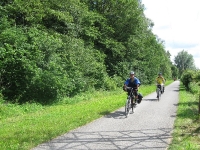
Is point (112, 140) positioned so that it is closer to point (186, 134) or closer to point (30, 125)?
point (186, 134)

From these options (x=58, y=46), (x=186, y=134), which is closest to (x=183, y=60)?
(x=58, y=46)

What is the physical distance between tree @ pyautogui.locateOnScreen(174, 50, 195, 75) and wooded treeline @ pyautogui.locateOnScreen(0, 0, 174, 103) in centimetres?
10516

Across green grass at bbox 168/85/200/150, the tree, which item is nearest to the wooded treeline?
green grass at bbox 168/85/200/150

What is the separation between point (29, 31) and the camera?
15250mm

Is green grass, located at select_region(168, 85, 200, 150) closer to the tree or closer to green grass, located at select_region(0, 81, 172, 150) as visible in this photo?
green grass, located at select_region(0, 81, 172, 150)

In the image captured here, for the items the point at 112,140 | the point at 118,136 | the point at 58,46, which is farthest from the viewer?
the point at 58,46

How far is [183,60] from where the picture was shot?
132m

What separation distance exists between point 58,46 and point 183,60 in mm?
125521

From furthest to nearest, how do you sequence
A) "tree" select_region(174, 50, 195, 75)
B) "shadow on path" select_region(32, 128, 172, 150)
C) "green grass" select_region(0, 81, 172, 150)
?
"tree" select_region(174, 50, 195, 75) < "green grass" select_region(0, 81, 172, 150) < "shadow on path" select_region(32, 128, 172, 150)

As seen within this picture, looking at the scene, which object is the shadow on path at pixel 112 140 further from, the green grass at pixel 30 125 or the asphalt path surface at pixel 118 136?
the green grass at pixel 30 125

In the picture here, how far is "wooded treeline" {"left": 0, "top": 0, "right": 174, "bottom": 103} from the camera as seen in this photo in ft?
43.4

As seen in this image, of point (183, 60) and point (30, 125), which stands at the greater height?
point (183, 60)

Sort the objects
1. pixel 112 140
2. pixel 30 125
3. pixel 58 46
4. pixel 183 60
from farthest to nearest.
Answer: pixel 183 60 < pixel 58 46 < pixel 30 125 < pixel 112 140

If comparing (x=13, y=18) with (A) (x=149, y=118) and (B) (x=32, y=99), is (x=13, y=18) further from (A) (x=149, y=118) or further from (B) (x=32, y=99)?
(A) (x=149, y=118)
